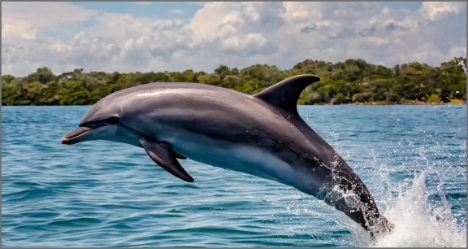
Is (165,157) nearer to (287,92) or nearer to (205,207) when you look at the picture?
(287,92)

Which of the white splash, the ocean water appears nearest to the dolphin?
the ocean water

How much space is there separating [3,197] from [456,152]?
1088 cm

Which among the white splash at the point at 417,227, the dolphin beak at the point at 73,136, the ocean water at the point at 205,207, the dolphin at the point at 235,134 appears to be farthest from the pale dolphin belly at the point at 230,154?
A: the white splash at the point at 417,227

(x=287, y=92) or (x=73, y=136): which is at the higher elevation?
(x=287, y=92)

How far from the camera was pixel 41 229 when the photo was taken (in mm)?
8719

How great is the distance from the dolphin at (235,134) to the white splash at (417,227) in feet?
3.28

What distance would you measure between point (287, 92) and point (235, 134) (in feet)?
2.22

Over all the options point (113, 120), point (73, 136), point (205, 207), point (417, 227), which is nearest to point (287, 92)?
point (113, 120)

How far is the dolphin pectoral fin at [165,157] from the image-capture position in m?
5.56

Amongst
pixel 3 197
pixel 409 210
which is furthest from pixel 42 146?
pixel 409 210

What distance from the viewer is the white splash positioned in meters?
7.06

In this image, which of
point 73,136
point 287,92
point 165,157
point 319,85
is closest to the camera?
point 165,157

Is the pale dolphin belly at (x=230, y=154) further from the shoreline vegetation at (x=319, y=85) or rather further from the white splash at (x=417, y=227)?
the shoreline vegetation at (x=319, y=85)

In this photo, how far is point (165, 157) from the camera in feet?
18.5
